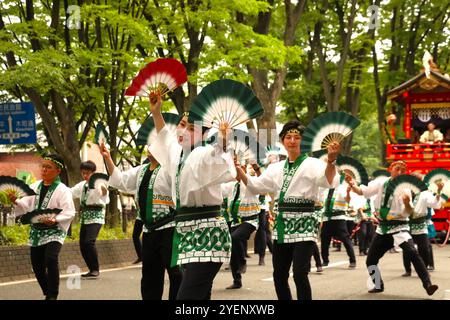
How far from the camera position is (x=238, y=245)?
43.6 feet

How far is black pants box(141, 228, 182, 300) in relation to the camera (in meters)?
8.00

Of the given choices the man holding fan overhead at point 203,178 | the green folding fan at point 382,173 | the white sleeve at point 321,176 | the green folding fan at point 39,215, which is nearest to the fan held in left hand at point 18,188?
the green folding fan at point 39,215

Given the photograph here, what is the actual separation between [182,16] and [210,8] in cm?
62

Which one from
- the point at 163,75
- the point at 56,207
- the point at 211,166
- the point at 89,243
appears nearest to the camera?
the point at 211,166

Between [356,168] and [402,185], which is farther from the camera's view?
[402,185]

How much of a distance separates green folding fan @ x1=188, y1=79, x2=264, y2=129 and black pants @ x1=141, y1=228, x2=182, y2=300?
6.25 ft

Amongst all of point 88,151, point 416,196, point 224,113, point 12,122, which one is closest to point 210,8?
point 12,122

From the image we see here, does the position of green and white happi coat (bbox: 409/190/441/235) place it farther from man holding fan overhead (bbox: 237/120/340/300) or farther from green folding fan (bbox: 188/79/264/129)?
green folding fan (bbox: 188/79/264/129)

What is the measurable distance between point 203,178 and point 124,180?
227cm

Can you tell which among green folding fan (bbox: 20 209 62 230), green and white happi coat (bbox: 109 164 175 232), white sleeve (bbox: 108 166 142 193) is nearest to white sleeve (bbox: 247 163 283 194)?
green and white happi coat (bbox: 109 164 175 232)

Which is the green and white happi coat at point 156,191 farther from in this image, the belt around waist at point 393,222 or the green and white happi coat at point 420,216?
the green and white happi coat at point 420,216

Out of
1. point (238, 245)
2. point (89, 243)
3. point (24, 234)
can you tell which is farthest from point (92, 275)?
point (238, 245)

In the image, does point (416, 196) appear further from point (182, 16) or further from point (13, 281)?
point (182, 16)

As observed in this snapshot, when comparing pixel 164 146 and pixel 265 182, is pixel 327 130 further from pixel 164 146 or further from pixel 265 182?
pixel 164 146
